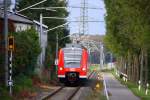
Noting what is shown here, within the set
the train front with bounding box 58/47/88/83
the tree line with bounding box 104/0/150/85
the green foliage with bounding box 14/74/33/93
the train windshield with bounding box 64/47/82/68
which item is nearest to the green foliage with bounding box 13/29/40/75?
the green foliage with bounding box 14/74/33/93

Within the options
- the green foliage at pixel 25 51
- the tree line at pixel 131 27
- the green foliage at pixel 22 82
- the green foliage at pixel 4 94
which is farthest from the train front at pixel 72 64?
the green foliage at pixel 4 94

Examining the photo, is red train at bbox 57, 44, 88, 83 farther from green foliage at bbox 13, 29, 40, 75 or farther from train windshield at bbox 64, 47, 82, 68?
green foliage at bbox 13, 29, 40, 75

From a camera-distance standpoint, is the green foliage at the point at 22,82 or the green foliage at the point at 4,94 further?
the green foliage at the point at 22,82

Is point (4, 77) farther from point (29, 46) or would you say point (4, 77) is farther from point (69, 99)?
point (29, 46)

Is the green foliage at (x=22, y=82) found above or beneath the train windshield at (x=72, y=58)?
beneath

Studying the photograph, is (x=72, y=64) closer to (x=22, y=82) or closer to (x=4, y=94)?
(x=22, y=82)

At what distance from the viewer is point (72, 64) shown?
55375 millimetres

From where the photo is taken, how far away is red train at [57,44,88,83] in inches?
2173

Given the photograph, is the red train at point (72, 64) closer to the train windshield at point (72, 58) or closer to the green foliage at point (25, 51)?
the train windshield at point (72, 58)

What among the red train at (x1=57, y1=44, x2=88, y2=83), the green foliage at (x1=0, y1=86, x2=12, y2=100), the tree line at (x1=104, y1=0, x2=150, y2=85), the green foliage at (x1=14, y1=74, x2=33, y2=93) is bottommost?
the green foliage at (x1=0, y1=86, x2=12, y2=100)

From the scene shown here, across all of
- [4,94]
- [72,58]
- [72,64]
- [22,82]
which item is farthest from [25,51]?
[4,94]

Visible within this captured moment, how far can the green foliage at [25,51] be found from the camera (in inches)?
1667

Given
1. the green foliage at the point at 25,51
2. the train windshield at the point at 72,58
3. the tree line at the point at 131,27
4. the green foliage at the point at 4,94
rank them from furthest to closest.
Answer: the train windshield at the point at 72,58, the green foliage at the point at 25,51, the green foliage at the point at 4,94, the tree line at the point at 131,27

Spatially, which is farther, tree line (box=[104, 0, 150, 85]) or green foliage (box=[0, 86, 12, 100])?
green foliage (box=[0, 86, 12, 100])
